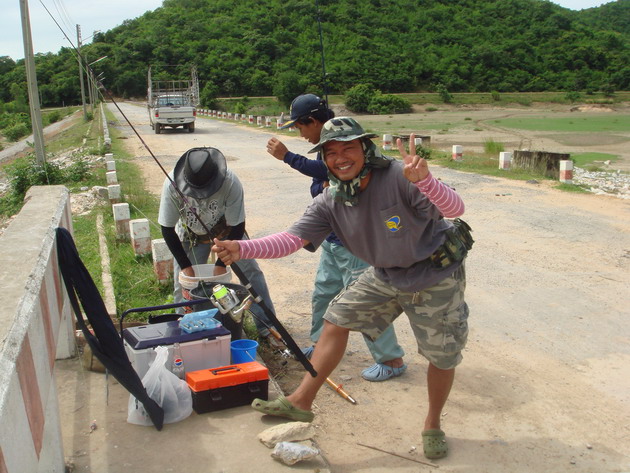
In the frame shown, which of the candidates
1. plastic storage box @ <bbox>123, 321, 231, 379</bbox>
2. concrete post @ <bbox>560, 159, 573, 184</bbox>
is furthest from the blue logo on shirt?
concrete post @ <bbox>560, 159, 573, 184</bbox>

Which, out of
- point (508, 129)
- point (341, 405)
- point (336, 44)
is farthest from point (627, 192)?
point (336, 44)

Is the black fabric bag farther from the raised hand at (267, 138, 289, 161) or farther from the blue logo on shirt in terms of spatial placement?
the raised hand at (267, 138, 289, 161)

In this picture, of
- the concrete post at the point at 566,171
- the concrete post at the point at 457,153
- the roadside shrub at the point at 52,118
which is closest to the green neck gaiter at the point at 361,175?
the concrete post at the point at 566,171

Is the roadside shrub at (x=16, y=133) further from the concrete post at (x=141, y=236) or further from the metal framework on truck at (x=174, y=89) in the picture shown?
the concrete post at (x=141, y=236)

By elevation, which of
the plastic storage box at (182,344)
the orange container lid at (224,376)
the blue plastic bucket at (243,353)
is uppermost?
the plastic storage box at (182,344)

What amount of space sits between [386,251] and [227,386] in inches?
50.7

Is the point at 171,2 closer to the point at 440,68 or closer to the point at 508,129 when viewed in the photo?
the point at 440,68

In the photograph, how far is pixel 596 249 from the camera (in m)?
7.82

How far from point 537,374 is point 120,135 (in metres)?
25.7

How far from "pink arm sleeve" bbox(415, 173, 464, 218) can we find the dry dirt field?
56.1 inches

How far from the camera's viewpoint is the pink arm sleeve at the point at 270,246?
11.4 feet

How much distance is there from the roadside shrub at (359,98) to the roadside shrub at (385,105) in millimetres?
326

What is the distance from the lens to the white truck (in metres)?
28.4

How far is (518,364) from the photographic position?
4785 millimetres
